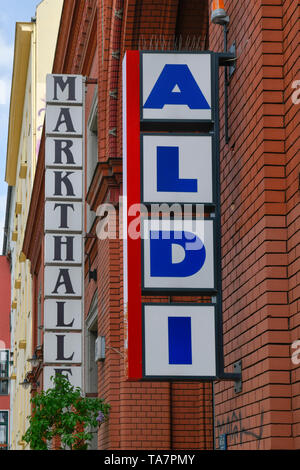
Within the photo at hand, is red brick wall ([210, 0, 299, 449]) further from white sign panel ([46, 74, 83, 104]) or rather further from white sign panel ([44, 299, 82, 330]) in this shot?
white sign panel ([46, 74, 83, 104])

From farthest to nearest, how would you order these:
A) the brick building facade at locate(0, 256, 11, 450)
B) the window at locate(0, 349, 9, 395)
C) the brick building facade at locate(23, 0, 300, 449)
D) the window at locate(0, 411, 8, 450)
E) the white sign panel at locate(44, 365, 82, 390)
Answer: the window at locate(0, 349, 9, 395) < the brick building facade at locate(0, 256, 11, 450) < the window at locate(0, 411, 8, 450) < the white sign panel at locate(44, 365, 82, 390) < the brick building facade at locate(23, 0, 300, 449)

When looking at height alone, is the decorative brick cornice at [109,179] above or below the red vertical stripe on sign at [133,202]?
above

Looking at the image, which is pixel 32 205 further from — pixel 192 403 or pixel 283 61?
pixel 283 61

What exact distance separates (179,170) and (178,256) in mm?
678

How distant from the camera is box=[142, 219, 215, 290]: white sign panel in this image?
24.7ft

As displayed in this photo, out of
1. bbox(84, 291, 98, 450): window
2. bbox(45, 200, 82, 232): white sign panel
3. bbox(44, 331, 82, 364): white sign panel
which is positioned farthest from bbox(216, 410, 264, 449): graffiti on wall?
bbox(84, 291, 98, 450): window

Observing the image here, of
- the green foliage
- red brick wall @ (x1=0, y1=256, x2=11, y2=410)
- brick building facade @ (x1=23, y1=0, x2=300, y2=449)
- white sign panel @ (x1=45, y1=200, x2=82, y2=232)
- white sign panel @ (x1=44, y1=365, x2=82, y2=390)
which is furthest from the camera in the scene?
red brick wall @ (x1=0, y1=256, x2=11, y2=410)

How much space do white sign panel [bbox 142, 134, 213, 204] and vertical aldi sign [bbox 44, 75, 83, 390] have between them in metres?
9.33

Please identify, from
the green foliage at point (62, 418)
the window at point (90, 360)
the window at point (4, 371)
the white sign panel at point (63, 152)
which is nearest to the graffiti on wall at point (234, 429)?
the green foliage at point (62, 418)

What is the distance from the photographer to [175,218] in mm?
7547

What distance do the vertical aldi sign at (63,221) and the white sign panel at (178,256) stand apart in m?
9.46

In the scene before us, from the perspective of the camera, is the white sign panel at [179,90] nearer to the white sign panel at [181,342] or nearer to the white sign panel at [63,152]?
the white sign panel at [181,342]

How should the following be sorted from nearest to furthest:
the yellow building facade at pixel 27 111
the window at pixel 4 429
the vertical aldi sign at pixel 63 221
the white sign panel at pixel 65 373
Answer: the white sign panel at pixel 65 373 < the vertical aldi sign at pixel 63 221 < the yellow building facade at pixel 27 111 < the window at pixel 4 429

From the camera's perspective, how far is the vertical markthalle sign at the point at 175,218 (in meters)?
7.47
